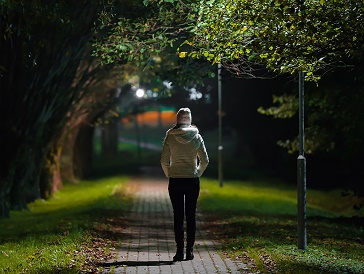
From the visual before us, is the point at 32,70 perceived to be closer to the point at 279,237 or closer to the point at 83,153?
the point at 279,237

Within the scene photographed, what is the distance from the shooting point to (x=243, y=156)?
73938 millimetres

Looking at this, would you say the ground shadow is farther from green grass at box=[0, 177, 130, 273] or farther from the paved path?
green grass at box=[0, 177, 130, 273]

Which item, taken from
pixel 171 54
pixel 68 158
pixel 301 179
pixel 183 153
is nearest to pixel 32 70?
pixel 171 54

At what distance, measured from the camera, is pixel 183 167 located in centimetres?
1266

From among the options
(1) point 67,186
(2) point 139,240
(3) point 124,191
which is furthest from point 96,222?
(1) point 67,186

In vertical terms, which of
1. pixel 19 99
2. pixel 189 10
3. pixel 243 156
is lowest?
pixel 243 156

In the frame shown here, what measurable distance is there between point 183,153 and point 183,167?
0.22m

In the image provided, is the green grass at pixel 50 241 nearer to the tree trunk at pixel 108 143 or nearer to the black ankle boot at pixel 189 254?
the black ankle boot at pixel 189 254

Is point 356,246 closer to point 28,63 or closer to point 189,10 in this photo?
point 189,10

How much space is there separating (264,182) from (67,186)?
10.7 meters

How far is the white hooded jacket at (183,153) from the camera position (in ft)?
41.5

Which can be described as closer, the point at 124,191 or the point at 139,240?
the point at 139,240

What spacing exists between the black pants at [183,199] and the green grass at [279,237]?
3.48 feet

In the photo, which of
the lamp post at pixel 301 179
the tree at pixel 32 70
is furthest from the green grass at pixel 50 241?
the lamp post at pixel 301 179
